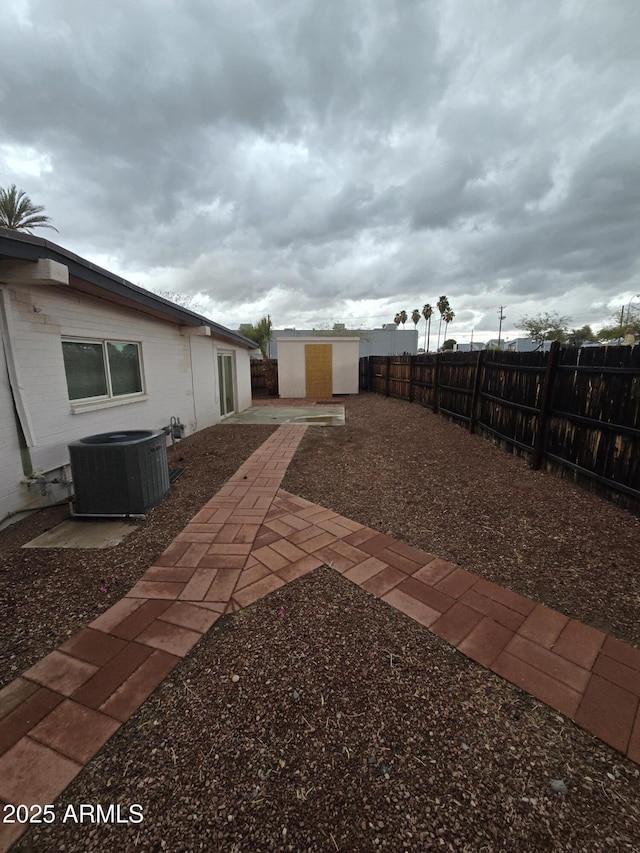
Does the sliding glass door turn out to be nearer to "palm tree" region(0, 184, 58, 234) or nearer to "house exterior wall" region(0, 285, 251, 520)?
"house exterior wall" region(0, 285, 251, 520)

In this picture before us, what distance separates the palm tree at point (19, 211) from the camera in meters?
12.6

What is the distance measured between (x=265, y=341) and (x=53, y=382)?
1641 cm

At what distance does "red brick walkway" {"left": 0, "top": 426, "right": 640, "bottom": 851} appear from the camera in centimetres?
151

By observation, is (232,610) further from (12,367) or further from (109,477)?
(12,367)

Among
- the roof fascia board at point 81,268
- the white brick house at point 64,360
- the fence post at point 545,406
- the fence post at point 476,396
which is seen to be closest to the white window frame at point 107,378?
the white brick house at point 64,360

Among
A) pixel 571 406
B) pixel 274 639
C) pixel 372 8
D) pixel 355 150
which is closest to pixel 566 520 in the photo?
pixel 571 406

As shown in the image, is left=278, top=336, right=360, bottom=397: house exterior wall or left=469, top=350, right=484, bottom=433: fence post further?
left=278, top=336, right=360, bottom=397: house exterior wall

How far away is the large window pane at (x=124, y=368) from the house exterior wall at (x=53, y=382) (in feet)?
0.44

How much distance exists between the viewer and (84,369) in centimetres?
478

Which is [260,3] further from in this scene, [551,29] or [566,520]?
[566,520]

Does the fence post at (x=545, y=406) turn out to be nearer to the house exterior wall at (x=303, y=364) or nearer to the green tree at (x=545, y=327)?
the house exterior wall at (x=303, y=364)

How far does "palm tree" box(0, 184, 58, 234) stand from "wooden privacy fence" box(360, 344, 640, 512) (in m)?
16.2

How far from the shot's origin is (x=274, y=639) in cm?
206

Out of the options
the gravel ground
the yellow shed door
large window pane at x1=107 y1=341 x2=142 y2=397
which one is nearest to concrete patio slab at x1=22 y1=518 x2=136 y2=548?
the gravel ground
